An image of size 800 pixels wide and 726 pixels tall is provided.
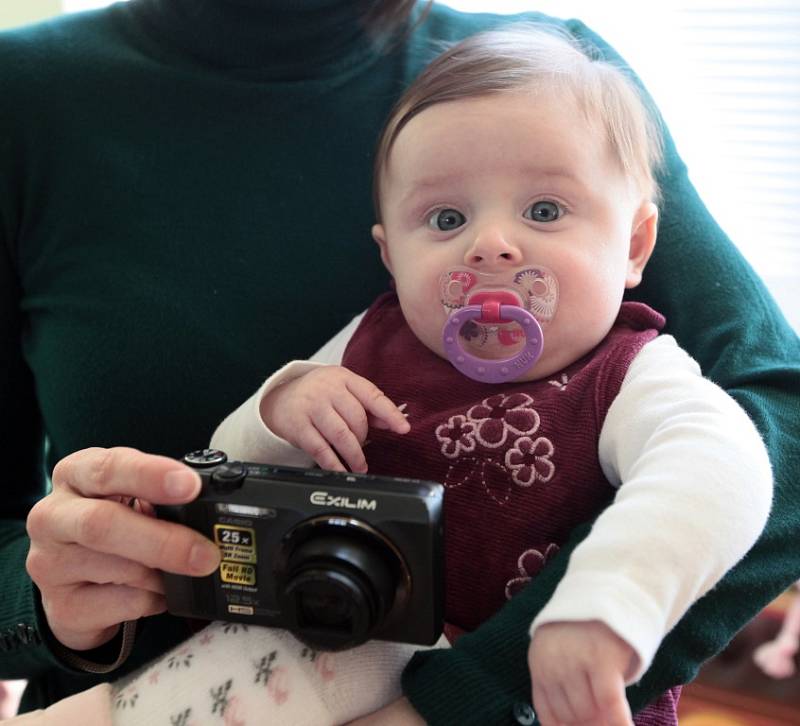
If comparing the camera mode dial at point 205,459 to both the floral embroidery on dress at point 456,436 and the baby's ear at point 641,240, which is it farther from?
the baby's ear at point 641,240

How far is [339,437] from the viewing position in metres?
0.80

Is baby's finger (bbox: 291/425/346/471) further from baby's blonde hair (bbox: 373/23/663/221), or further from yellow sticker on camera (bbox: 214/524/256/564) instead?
baby's blonde hair (bbox: 373/23/663/221)

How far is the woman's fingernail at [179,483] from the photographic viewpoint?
0.65 metres

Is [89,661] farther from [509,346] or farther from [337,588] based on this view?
[509,346]

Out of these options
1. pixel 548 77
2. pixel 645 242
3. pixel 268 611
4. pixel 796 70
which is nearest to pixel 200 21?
pixel 548 77

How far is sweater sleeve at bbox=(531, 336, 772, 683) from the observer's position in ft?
1.82

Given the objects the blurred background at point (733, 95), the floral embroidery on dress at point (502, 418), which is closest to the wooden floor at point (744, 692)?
the blurred background at point (733, 95)

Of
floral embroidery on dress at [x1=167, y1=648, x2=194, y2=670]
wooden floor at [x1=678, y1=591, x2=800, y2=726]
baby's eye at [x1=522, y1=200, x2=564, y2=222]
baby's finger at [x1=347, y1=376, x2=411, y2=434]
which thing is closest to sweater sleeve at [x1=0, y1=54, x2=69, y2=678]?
floral embroidery on dress at [x1=167, y1=648, x2=194, y2=670]

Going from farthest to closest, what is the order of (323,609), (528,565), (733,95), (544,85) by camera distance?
(733,95)
(544,85)
(528,565)
(323,609)

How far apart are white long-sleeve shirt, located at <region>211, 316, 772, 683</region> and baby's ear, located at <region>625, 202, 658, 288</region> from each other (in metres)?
0.20

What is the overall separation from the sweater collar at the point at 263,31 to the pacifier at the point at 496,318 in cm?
36

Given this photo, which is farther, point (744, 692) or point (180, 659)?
point (744, 692)

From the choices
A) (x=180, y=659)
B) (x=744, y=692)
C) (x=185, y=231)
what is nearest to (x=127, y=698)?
(x=180, y=659)

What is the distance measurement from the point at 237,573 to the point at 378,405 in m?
0.21
